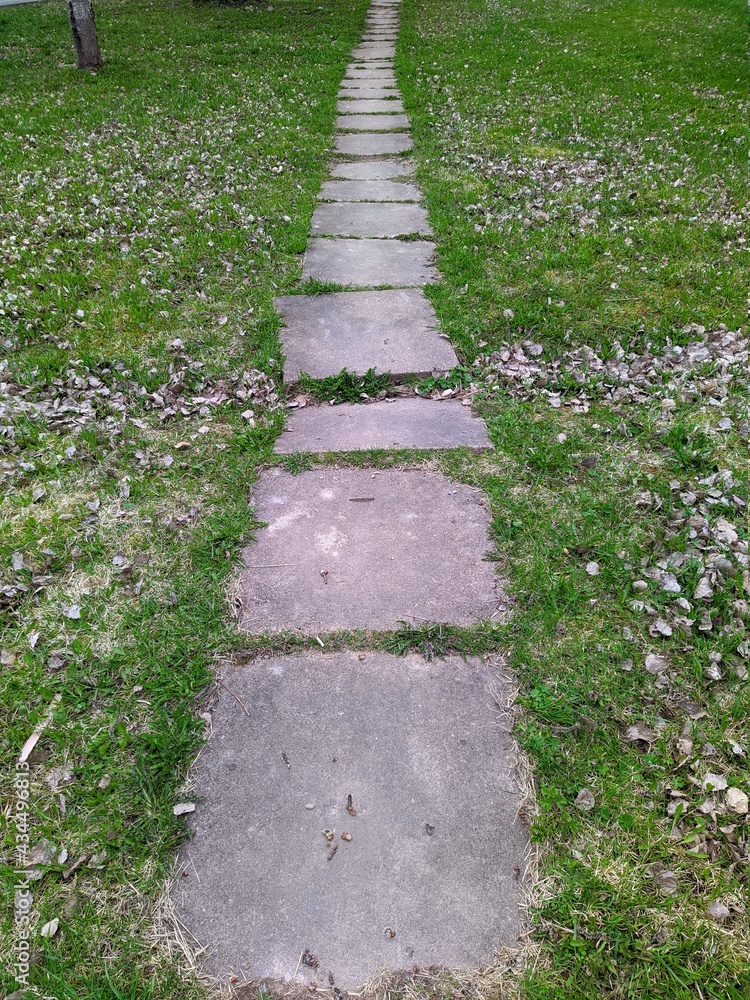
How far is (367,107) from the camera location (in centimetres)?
1005

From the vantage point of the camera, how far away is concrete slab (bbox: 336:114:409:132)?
9.12m

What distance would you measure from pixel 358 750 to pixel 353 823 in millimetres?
259

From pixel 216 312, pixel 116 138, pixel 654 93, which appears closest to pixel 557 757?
pixel 216 312

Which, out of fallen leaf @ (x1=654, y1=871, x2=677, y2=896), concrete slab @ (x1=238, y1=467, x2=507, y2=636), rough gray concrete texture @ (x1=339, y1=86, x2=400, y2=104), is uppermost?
rough gray concrete texture @ (x1=339, y1=86, x2=400, y2=104)

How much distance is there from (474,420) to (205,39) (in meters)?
14.4

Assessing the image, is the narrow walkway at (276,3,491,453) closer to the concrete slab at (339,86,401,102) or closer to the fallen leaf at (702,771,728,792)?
the fallen leaf at (702,771,728,792)

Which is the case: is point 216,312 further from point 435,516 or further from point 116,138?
point 116,138

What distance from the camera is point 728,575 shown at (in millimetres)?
2906

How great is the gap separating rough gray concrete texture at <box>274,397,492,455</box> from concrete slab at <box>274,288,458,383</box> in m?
0.33

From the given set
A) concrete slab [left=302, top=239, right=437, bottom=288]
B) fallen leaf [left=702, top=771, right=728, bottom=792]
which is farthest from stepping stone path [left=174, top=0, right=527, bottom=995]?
concrete slab [left=302, top=239, right=437, bottom=288]

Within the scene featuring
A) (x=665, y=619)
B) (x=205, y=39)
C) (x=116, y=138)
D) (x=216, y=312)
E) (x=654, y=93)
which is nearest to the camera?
(x=665, y=619)

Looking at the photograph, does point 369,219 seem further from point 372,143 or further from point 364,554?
point 364,554

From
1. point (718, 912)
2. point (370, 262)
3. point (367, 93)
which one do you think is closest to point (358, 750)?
point (718, 912)

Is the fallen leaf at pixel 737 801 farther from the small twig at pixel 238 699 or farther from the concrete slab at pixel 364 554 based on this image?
the small twig at pixel 238 699
